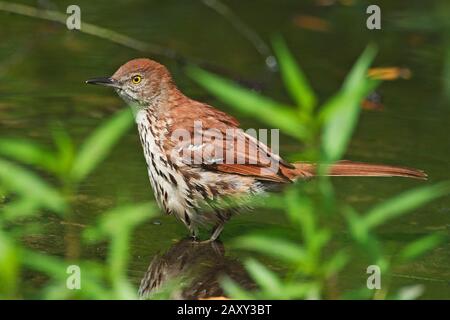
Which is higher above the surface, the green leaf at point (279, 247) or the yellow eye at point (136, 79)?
the yellow eye at point (136, 79)

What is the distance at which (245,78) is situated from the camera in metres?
10.6

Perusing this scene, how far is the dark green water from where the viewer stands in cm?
755

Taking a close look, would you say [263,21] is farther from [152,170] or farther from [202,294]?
[202,294]

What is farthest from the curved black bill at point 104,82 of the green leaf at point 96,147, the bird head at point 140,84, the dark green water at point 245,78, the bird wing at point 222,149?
the green leaf at point 96,147

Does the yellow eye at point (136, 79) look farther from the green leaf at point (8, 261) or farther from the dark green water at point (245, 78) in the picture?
the green leaf at point (8, 261)

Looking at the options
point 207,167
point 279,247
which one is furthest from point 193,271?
point 279,247

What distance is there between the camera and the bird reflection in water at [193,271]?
21.2ft

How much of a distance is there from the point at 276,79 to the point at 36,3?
2.84 meters

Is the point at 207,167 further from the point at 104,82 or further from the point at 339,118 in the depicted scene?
the point at 339,118

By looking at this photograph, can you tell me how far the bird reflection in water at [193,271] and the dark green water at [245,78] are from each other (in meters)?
0.08

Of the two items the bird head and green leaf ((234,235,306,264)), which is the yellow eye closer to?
the bird head

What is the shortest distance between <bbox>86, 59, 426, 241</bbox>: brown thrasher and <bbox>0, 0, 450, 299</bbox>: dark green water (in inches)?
11.4

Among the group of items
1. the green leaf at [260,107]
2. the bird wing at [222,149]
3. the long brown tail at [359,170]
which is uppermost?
the bird wing at [222,149]

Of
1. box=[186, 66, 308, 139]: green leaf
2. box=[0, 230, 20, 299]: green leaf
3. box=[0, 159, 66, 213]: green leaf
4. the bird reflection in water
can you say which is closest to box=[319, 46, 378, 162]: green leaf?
box=[186, 66, 308, 139]: green leaf
